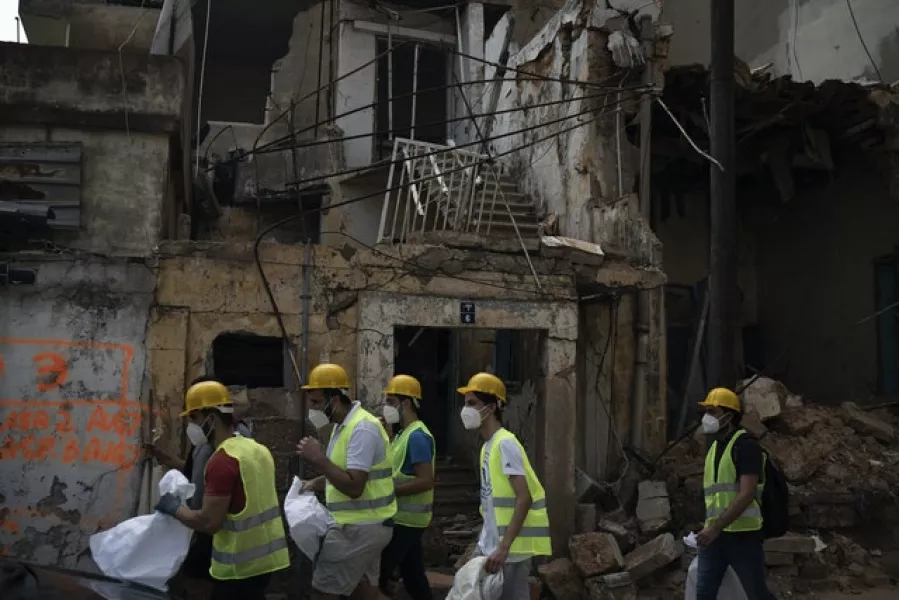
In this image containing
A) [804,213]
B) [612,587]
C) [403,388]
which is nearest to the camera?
[403,388]

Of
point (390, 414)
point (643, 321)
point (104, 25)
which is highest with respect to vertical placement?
point (104, 25)

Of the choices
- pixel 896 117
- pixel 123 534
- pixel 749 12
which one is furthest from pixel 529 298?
pixel 749 12

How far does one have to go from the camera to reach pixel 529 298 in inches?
328

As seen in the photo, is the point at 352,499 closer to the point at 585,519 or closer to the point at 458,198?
the point at 585,519

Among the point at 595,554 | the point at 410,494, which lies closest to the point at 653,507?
the point at 595,554

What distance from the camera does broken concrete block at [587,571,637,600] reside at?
24.4 ft

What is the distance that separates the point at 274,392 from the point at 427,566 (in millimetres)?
2312

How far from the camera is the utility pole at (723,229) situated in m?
6.86

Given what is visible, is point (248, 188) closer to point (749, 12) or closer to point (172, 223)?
point (172, 223)

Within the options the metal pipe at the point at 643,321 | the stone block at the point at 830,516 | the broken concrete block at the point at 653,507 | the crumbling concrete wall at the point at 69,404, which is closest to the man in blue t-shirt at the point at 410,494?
the crumbling concrete wall at the point at 69,404

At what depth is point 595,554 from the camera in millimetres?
7754

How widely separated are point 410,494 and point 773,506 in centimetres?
237

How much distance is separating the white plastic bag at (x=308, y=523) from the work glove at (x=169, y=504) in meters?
0.97

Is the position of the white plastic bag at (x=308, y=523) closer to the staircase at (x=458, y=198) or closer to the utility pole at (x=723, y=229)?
the utility pole at (x=723, y=229)
